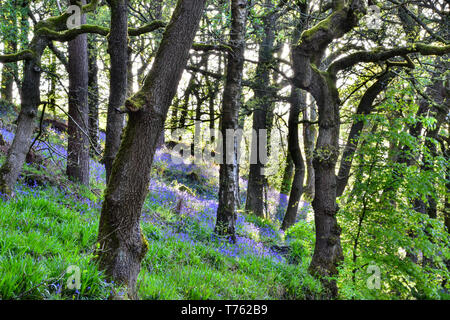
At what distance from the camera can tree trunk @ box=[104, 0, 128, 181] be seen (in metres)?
5.32

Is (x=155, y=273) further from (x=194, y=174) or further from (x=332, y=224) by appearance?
(x=194, y=174)

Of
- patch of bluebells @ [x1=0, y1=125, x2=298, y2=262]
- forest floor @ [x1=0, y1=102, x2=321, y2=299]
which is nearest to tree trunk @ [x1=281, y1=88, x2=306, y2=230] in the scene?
patch of bluebells @ [x1=0, y1=125, x2=298, y2=262]

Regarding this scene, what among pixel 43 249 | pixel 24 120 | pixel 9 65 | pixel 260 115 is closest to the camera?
pixel 43 249

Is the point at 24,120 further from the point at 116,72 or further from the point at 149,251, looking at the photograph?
the point at 149,251

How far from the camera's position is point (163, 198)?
10.2m

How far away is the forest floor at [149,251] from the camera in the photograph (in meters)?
3.19

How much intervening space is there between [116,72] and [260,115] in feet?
26.4

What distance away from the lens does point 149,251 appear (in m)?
5.36

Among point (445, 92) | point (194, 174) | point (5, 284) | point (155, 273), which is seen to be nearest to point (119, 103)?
point (155, 273)

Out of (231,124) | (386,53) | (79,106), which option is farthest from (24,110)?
(386,53)

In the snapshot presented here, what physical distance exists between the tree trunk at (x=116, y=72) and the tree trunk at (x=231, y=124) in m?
2.67

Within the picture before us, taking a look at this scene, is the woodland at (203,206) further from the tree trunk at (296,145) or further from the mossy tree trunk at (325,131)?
the tree trunk at (296,145)

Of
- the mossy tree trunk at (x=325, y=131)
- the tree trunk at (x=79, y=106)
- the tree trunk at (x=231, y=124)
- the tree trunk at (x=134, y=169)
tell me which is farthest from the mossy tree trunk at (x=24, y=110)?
the mossy tree trunk at (x=325, y=131)

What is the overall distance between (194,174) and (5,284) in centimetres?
1283
